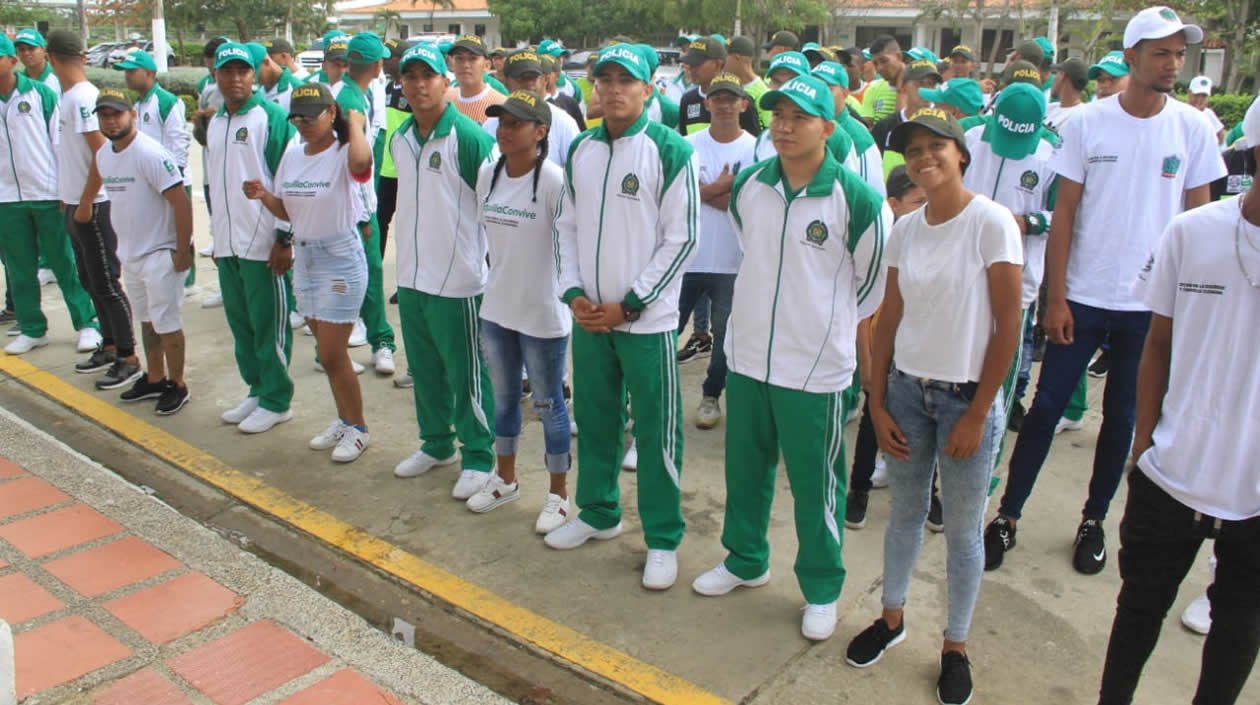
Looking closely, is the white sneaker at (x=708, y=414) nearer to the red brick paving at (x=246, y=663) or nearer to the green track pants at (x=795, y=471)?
the green track pants at (x=795, y=471)

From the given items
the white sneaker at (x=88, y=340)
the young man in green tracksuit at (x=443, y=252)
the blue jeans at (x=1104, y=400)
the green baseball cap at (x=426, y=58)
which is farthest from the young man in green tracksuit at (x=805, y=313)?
the white sneaker at (x=88, y=340)

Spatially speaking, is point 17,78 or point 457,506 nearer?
point 457,506

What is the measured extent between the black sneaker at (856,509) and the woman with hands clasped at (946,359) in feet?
3.39

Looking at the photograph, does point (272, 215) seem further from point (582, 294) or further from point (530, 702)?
point (530, 702)

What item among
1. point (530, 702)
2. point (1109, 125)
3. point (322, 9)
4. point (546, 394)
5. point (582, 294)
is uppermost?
point (322, 9)

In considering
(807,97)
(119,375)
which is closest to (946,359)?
(807,97)

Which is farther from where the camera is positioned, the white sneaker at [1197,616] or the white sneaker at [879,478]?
the white sneaker at [879,478]

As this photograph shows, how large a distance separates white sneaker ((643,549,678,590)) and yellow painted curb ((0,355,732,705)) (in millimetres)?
425

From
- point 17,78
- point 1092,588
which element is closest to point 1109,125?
point 1092,588

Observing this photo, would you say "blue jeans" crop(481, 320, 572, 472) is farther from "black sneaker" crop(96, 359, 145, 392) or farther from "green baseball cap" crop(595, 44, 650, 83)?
"black sneaker" crop(96, 359, 145, 392)

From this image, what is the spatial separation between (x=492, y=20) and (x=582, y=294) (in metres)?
59.9

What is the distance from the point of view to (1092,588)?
395 centimetres

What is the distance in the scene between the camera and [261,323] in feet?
17.9

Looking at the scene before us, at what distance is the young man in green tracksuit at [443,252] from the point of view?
4.45 meters
